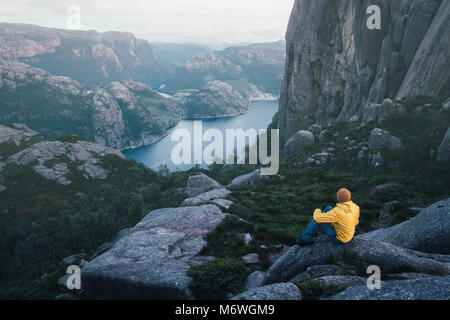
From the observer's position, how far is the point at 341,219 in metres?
10.3

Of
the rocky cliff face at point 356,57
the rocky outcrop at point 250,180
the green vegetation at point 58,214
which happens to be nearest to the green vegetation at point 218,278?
the green vegetation at point 58,214

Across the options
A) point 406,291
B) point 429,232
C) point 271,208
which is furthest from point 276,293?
point 271,208

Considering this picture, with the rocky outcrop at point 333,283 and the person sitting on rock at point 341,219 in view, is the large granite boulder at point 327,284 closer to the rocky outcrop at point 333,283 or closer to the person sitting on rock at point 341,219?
the rocky outcrop at point 333,283

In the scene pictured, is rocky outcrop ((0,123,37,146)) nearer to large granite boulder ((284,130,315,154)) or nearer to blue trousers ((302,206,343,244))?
large granite boulder ((284,130,315,154))

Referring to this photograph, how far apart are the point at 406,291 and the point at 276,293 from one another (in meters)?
4.09

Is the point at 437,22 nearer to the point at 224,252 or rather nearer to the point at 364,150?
the point at 364,150

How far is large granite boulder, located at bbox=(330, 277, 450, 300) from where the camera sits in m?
7.86

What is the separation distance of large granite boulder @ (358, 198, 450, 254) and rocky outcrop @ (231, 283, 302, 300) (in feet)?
24.6

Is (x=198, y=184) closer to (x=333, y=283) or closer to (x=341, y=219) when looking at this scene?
(x=341, y=219)

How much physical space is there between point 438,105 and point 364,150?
10958 millimetres
